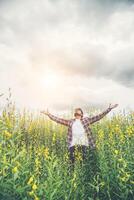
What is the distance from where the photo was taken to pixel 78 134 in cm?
1088

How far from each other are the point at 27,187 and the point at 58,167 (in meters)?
1.76

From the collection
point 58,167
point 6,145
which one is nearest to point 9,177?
point 6,145

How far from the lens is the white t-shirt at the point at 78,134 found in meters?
10.8

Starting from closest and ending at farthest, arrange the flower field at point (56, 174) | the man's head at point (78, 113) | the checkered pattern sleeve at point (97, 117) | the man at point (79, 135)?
1. the flower field at point (56, 174)
2. the man at point (79, 135)
3. the man's head at point (78, 113)
4. the checkered pattern sleeve at point (97, 117)

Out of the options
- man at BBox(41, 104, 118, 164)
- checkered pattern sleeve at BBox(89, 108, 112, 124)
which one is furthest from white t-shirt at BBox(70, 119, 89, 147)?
checkered pattern sleeve at BBox(89, 108, 112, 124)

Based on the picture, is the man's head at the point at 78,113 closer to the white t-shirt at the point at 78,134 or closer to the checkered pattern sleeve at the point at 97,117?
the white t-shirt at the point at 78,134

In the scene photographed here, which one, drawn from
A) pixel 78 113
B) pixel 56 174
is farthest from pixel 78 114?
pixel 56 174

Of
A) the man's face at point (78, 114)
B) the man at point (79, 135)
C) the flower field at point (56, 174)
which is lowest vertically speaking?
the flower field at point (56, 174)

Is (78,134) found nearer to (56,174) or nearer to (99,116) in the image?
(99,116)

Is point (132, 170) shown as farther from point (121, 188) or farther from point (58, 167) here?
point (58, 167)

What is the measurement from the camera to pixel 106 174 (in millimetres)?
7781

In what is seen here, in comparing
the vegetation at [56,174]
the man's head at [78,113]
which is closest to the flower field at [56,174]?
the vegetation at [56,174]

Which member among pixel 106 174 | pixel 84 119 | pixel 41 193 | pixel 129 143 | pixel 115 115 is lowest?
pixel 41 193

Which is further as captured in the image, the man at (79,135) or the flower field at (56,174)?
the man at (79,135)
